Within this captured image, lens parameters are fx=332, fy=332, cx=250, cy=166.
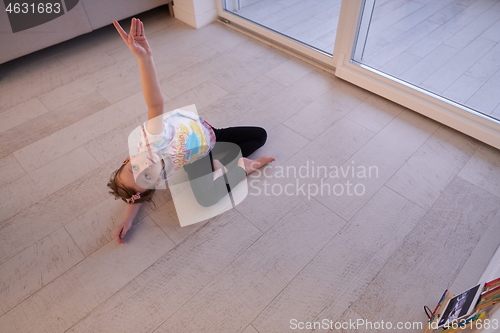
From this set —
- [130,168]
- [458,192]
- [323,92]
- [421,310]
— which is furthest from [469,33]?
[130,168]

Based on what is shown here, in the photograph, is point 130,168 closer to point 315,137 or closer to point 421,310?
point 315,137

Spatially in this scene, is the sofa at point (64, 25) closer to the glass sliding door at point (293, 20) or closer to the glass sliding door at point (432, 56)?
the glass sliding door at point (293, 20)

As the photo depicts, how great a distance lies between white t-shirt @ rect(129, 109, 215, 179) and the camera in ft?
3.50

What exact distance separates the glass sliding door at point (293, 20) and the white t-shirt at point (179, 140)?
932 mm

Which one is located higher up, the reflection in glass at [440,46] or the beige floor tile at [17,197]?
the reflection in glass at [440,46]

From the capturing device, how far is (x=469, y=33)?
6.14ft

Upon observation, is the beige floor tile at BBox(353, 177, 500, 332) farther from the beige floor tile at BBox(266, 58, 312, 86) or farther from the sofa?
the sofa

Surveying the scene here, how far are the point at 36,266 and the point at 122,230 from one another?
287 millimetres

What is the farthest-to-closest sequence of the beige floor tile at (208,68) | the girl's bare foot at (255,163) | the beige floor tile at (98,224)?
the beige floor tile at (208,68)
the girl's bare foot at (255,163)
the beige floor tile at (98,224)

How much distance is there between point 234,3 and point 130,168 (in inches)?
63.7

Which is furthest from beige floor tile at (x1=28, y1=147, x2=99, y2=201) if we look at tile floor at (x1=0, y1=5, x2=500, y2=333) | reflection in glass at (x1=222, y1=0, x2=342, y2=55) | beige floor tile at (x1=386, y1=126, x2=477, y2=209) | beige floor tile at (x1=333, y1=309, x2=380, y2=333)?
reflection in glass at (x1=222, y1=0, x2=342, y2=55)

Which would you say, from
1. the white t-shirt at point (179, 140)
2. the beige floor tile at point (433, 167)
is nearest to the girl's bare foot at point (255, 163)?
the white t-shirt at point (179, 140)

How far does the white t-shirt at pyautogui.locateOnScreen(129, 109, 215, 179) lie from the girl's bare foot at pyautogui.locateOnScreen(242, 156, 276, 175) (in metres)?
0.16

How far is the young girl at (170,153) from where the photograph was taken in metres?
1.00
